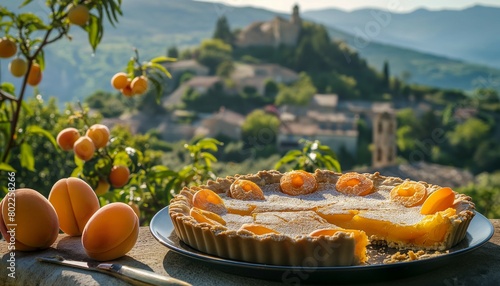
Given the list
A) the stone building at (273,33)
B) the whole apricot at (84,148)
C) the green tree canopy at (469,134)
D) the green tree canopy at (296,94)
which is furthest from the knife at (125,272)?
the stone building at (273,33)

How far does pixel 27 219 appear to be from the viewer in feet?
4.96

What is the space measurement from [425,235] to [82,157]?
125 centimetres

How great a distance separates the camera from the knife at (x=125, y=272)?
125cm

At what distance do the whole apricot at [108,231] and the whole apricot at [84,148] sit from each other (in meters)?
A: 0.85

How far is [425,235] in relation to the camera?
4.83ft

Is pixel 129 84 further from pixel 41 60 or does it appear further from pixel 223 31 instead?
pixel 223 31

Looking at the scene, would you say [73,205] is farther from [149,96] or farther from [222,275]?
[149,96]

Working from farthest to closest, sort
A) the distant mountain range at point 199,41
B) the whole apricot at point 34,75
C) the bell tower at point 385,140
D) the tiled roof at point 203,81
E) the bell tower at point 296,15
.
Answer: the bell tower at point 296,15, the tiled roof at point 203,81, the distant mountain range at point 199,41, the bell tower at point 385,140, the whole apricot at point 34,75

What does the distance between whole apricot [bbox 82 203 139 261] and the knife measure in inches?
1.3

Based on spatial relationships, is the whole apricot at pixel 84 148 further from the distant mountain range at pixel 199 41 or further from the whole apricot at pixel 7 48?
the distant mountain range at pixel 199 41

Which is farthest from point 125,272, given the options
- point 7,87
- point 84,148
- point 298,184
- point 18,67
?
point 7,87

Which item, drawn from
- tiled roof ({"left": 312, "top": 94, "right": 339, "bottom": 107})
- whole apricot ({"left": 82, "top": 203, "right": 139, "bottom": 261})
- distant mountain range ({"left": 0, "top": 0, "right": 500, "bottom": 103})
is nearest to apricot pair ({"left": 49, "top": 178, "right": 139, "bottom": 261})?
whole apricot ({"left": 82, "top": 203, "right": 139, "bottom": 261})

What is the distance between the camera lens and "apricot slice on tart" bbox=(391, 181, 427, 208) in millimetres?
1663

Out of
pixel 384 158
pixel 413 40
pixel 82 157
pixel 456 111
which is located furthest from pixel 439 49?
pixel 82 157
